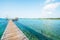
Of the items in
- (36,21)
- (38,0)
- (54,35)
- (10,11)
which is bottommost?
(54,35)

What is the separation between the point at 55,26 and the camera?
602 centimetres

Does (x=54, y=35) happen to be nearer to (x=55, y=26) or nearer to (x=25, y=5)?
(x=55, y=26)

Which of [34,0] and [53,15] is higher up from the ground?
[34,0]

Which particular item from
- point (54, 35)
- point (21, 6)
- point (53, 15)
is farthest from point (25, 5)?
point (54, 35)

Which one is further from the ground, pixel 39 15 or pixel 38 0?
pixel 38 0

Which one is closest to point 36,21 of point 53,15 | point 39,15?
point 39,15

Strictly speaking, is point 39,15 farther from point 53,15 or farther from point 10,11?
point 10,11

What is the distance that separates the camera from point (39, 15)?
6141mm

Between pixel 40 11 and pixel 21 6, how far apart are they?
710mm

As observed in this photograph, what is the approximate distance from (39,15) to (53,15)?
0.51 meters

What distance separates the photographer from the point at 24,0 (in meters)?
6.07

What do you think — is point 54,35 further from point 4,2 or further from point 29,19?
point 4,2

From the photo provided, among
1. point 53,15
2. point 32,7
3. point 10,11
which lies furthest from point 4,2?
point 53,15

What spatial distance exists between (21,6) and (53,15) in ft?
3.97
